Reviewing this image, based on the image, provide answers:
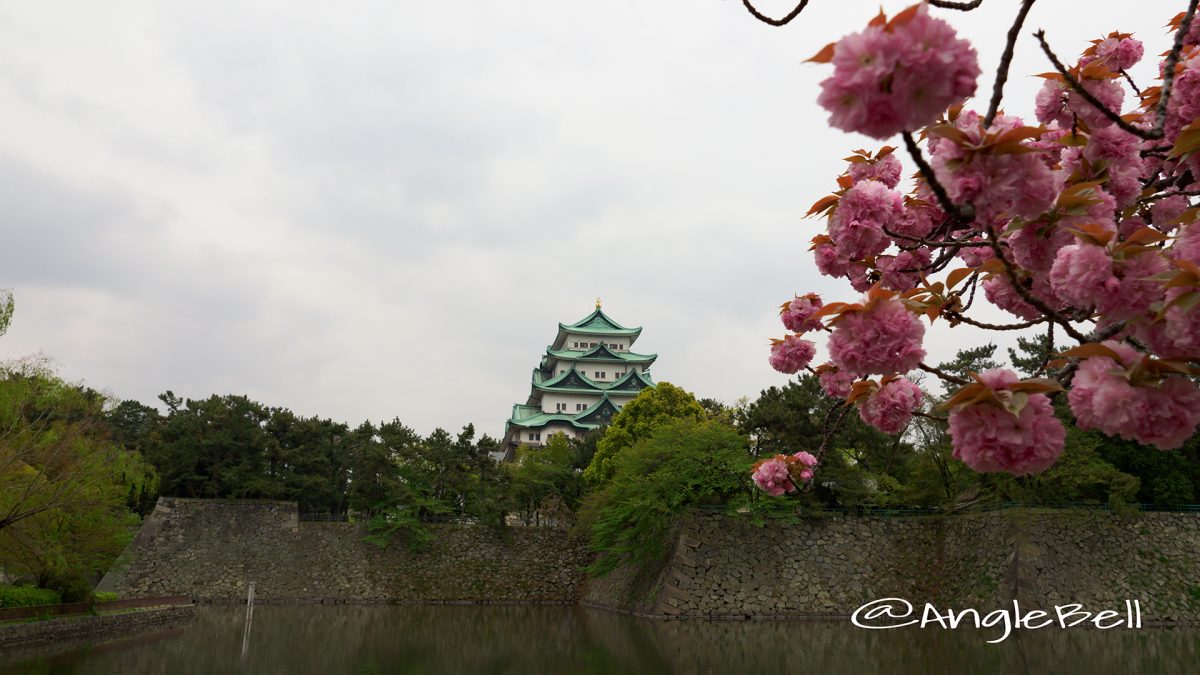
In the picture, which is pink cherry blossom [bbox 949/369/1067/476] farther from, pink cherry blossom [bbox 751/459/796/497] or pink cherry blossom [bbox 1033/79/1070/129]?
pink cherry blossom [bbox 751/459/796/497]

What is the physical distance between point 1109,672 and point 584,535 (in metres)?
17.6

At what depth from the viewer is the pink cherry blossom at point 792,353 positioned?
4.07 m

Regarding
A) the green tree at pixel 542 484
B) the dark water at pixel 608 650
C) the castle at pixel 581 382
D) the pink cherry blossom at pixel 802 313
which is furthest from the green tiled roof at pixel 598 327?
the pink cherry blossom at pixel 802 313

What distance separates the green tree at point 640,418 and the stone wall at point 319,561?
2.86 metres

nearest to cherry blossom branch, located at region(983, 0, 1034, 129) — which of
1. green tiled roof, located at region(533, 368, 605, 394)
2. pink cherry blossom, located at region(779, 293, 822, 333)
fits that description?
pink cherry blossom, located at region(779, 293, 822, 333)

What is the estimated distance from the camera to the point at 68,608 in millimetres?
13633

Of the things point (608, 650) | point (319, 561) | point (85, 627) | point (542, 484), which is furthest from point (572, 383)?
point (608, 650)

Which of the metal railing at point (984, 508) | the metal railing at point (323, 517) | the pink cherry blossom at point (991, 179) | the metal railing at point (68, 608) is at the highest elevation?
the pink cherry blossom at point (991, 179)

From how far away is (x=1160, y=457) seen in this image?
17.9 meters

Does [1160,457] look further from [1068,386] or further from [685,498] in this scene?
[1068,386]

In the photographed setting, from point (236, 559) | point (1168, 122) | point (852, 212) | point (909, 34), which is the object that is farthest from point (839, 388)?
point (236, 559)

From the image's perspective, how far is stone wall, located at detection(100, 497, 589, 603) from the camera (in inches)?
952

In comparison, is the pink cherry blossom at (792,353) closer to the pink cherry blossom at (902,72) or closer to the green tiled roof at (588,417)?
the pink cherry blossom at (902,72)

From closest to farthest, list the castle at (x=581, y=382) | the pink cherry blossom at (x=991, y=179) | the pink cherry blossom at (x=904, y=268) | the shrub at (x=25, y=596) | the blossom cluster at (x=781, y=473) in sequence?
the pink cherry blossom at (x=991, y=179)
the pink cherry blossom at (x=904, y=268)
the blossom cluster at (x=781, y=473)
the shrub at (x=25, y=596)
the castle at (x=581, y=382)
